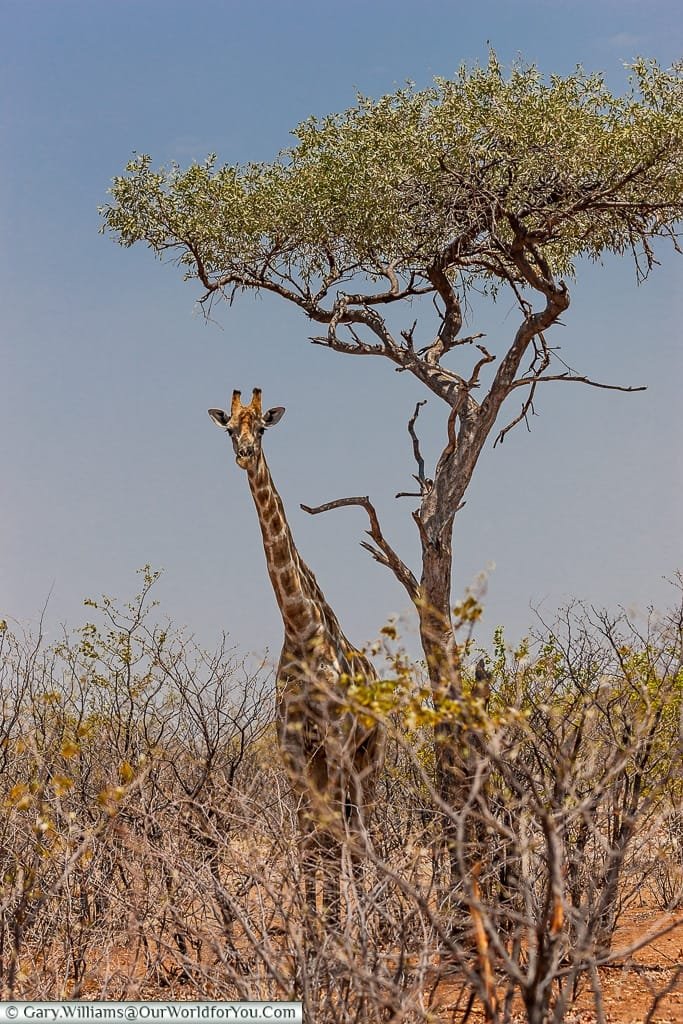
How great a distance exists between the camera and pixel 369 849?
4555mm

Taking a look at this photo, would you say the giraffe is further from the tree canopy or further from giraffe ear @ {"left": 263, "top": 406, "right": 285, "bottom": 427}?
the tree canopy

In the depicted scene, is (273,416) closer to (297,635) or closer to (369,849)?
(297,635)

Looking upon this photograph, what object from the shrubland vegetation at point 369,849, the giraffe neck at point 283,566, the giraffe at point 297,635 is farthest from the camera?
the giraffe neck at point 283,566

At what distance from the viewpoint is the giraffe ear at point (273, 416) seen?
372 inches

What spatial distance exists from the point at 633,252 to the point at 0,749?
8875 mm

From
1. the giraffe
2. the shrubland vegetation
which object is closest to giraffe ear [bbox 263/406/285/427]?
the giraffe

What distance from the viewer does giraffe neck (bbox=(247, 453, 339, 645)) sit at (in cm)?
934

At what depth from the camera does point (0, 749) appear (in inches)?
424

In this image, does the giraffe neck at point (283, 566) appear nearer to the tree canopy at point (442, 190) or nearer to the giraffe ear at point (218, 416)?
the giraffe ear at point (218, 416)

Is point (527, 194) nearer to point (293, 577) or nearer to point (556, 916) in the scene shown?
point (293, 577)

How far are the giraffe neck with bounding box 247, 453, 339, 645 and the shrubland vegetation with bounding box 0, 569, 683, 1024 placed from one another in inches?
37.7

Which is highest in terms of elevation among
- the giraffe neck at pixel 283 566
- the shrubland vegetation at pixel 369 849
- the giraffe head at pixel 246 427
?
the giraffe head at pixel 246 427

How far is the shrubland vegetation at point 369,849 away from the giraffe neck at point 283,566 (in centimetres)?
96

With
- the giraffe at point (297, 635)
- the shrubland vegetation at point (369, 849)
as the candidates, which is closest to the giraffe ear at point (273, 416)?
the giraffe at point (297, 635)
